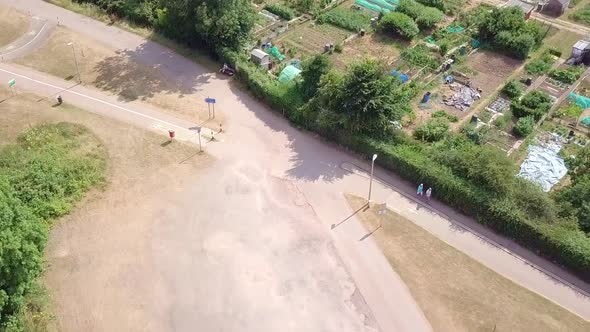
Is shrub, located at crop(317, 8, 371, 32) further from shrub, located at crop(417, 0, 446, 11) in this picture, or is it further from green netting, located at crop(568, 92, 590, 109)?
green netting, located at crop(568, 92, 590, 109)

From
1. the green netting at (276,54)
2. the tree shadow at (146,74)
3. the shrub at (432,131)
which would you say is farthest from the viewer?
the green netting at (276,54)

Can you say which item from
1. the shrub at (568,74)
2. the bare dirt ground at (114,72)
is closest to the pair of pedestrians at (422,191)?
the bare dirt ground at (114,72)

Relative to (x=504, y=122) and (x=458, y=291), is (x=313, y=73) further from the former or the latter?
(x=458, y=291)

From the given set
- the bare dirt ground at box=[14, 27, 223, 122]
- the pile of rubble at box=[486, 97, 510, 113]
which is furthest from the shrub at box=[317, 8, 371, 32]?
the bare dirt ground at box=[14, 27, 223, 122]

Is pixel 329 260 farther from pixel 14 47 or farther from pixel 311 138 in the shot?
pixel 14 47

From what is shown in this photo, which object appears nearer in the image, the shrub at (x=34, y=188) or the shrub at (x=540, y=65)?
the shrub at (x=34, y=188)

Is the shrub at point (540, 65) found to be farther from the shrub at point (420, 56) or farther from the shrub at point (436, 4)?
the shrub at point (436, 4)

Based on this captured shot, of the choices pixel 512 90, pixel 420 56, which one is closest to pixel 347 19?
pixel 420 56
